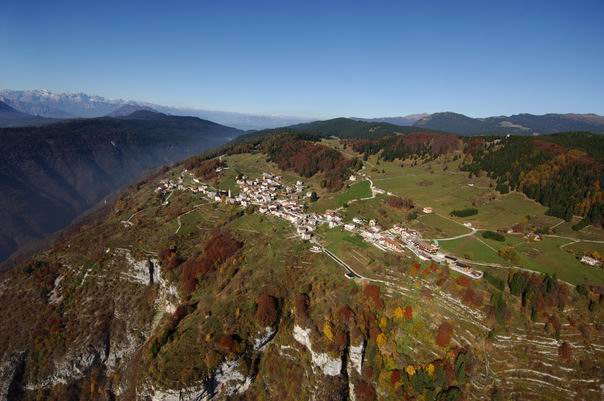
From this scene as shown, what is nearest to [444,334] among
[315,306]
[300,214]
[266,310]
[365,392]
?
[365,392]

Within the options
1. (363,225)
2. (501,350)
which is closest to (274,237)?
(363,225)

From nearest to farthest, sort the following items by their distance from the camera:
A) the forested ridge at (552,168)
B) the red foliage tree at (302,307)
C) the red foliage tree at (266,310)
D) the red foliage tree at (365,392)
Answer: the red foliage tree at (365,392)
the red foliage tree at (302,307)
the red foliage tree at (266,310)
the forested ridge at (552,168)

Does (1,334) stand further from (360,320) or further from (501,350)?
(501,350)

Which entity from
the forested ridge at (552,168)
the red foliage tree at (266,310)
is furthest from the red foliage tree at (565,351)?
the red foliage tree at (266,310)

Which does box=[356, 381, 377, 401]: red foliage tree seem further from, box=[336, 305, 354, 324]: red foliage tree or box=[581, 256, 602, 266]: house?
box=[581, 256, 602, 266]: house

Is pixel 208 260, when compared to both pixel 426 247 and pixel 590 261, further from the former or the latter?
pixel 590 261

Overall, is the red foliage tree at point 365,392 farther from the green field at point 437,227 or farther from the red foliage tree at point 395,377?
the green field at point 437,227

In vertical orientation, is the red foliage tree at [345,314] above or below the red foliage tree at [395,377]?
above
